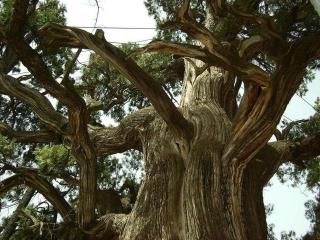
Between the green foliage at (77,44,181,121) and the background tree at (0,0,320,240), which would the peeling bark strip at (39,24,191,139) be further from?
the green foliage at (77,44,181,121)

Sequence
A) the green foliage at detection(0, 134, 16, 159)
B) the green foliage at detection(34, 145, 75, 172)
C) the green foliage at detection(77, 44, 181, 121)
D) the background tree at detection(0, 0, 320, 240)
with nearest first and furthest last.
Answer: the background tree at detection(0, 0, 320, 240) → the green foliage at detection(0, 134, 16, 159) → the green foliage at detection(34, 145, 75, 172) → the green foliage at detection(77, 44, 181, 121)

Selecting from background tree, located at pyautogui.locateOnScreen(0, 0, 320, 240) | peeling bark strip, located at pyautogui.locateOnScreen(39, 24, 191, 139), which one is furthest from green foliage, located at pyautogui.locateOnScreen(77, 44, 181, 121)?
peeling bark strip, located at pyautogui.locateOnScreen(39, 24, 191, 139)

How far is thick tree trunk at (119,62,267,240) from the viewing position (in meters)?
3.57

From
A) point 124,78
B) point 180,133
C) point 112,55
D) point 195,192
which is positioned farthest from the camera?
point 124,78

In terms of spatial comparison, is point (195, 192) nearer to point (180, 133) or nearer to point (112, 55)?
point (180, 133)

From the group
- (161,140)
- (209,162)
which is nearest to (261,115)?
(209,162)

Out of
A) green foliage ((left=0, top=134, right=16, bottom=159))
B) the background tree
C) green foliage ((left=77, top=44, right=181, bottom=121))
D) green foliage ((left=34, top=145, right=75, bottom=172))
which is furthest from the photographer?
green foliage ((left=77, top=44, right=181, bottom=121))

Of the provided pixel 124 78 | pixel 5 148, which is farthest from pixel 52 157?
pixel 124 78

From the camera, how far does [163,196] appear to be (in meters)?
3.90

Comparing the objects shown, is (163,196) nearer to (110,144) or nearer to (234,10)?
(110,144)

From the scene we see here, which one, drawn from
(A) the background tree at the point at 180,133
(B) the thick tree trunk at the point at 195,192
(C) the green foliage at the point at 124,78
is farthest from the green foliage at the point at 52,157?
(C) the green foliage at the point at 124,78

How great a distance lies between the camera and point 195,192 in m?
3.70

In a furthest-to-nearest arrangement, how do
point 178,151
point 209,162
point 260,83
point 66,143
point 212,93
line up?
1. point 212,93
2. point 66,143
3. point 178,151
4. point 209,162
5. point 260,83

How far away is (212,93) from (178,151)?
1378 millimetres
